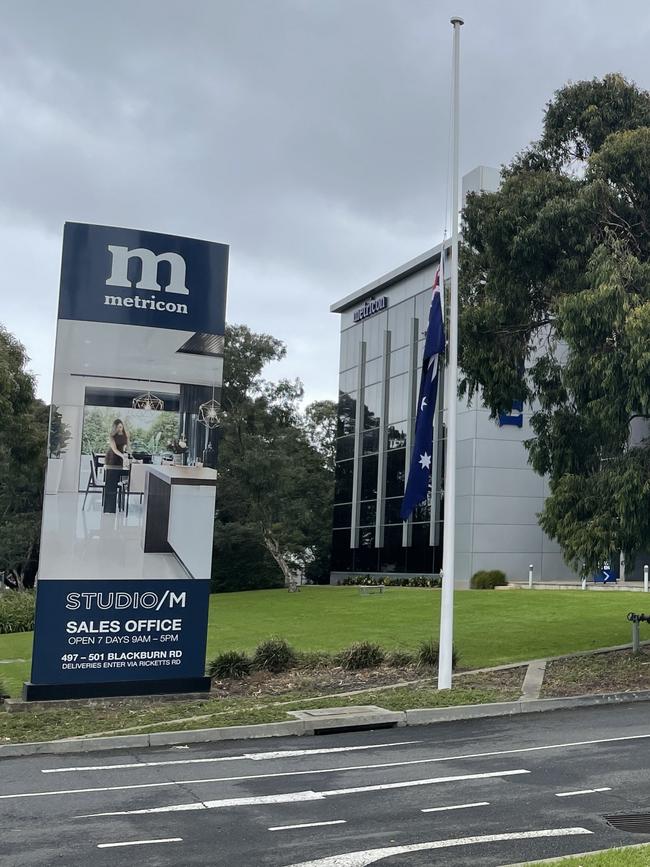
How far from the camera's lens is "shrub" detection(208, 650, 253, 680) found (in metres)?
15.9

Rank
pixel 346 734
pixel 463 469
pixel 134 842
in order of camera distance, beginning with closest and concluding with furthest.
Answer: pixel 134 842 → pixel 346 734 → pixel 463 469

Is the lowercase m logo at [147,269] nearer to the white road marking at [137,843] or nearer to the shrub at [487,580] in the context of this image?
the white road marking at [137,843]

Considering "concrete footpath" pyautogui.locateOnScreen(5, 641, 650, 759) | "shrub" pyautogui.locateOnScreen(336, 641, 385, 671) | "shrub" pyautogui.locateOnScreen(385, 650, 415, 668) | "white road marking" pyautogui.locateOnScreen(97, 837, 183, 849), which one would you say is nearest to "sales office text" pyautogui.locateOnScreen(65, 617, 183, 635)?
"concrete footpath" pyautogui.locateOnScreen(5, 641, 650, 759)

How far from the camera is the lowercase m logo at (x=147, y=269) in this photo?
14805 mm

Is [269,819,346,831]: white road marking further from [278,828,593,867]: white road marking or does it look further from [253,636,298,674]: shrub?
[253,636,298,674]: shrub

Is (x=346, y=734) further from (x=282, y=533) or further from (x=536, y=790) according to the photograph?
(x=282, y=533)

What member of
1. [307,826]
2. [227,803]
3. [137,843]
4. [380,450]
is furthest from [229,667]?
[380,450]

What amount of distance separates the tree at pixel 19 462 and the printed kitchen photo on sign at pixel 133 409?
50.4ft

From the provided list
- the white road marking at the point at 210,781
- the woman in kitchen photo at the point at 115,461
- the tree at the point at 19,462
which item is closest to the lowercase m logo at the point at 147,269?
the woman in kitchen photo at the point at 115,461

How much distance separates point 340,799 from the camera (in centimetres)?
833

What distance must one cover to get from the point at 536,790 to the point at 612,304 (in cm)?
908

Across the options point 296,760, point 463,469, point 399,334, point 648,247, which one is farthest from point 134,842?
point 399,334

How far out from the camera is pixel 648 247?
17.1 m

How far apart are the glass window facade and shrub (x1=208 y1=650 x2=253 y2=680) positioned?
26371 mm
